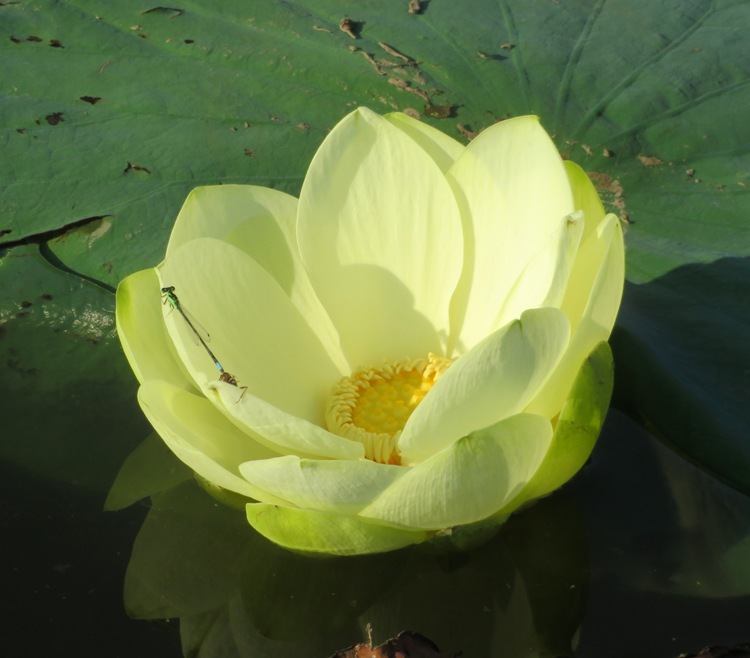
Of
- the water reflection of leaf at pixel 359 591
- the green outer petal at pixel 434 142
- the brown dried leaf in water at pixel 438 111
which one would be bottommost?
the water reflection of leaf at pixel 359 591

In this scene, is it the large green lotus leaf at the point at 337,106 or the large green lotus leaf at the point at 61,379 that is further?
the large green lotus leaf at the point at 337,106

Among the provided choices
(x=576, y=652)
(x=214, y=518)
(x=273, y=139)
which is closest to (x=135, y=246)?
(x=273, y=139)

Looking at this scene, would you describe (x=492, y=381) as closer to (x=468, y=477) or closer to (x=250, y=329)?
(x=468, y=477)

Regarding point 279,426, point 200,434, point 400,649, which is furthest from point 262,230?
point 400,649

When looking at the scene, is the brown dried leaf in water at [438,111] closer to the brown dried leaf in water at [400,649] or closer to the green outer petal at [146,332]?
the green outer petal at [146,332]

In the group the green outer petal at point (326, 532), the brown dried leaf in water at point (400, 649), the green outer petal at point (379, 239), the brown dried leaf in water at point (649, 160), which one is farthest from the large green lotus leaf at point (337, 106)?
the brown dried leaf in water at point (400, 649)

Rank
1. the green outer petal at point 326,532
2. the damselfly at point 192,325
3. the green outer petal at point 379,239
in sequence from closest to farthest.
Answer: the green outer petal at point 326,532, the damselfly at point 192,325, the green outer petal at point 379,239

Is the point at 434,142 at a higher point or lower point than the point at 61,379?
higher
